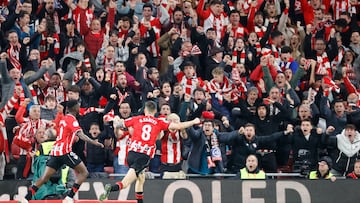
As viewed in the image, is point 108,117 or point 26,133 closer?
point 26,133

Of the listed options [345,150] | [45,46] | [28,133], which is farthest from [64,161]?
[345,150]

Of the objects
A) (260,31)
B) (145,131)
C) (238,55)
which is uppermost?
(260,31)

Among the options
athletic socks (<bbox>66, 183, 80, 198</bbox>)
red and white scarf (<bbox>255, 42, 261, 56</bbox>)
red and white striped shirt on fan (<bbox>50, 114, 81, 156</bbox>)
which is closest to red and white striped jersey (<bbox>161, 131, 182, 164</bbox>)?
red and white striped shirt on fan (<bbox>50, 114, 81, 156</bbox>)

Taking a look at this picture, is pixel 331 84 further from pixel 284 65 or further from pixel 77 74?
pixel 77 74

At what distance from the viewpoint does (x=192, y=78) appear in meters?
24.2

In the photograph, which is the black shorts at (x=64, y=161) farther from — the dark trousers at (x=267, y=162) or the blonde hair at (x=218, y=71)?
the blonde hair at (x=218, y=71)

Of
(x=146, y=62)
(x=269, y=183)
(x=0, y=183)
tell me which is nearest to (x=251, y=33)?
(x=146, y=62)

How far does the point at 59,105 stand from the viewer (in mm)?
23250

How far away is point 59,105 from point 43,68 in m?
1.03

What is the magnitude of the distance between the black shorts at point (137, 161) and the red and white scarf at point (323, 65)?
659cm

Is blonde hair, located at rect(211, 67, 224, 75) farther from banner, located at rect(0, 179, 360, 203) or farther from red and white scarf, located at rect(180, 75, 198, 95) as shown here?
banner, located at rect(0, 179, 360, 203)

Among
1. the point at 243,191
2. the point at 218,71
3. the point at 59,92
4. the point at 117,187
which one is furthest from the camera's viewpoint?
the point at 218,71

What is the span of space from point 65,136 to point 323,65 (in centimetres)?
771

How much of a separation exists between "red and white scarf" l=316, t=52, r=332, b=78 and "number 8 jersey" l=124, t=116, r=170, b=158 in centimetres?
625
